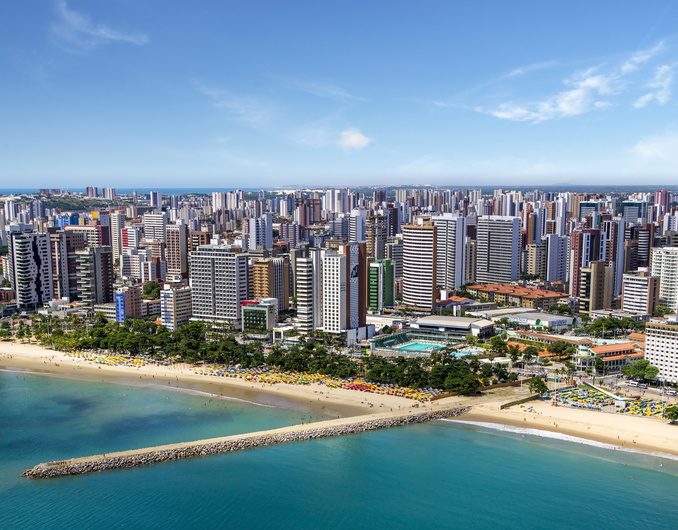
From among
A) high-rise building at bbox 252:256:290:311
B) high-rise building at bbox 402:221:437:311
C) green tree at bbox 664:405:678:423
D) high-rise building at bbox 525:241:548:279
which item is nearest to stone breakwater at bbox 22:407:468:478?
green tree at bbox 664:405:678:423

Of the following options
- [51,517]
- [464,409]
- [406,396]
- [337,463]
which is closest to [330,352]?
[406,396]

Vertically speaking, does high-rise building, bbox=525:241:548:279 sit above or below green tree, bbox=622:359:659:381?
above

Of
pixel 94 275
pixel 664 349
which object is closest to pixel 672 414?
pixel 664 349

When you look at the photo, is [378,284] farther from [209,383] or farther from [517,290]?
[209,383]

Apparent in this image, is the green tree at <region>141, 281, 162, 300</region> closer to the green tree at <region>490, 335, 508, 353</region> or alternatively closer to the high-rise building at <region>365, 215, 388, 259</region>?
the high-rise building at <region>365, 215, 388, 259</region>

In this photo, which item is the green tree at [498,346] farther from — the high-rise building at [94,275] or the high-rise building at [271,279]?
the high-rise building at [94,275]

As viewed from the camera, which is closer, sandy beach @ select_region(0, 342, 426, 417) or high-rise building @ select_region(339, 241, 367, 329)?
sandy beach @ select_region(0, 342, 426, 417)

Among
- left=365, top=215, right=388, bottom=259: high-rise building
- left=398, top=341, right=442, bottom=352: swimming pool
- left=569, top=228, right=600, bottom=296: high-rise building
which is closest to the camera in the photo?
left=398, top=341, right=442, bottom=352: swimming pool
